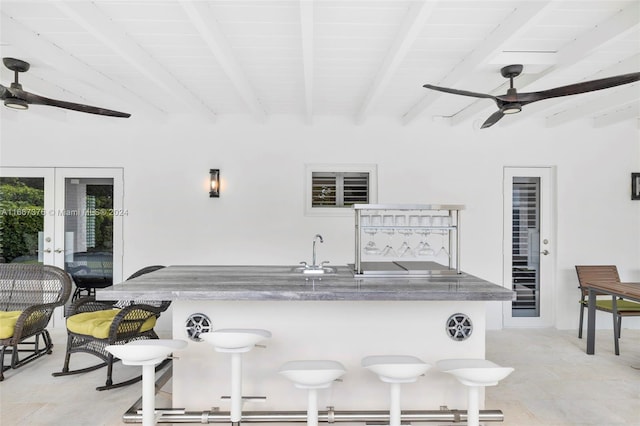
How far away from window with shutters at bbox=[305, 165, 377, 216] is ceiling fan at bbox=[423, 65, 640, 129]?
175 centimetres

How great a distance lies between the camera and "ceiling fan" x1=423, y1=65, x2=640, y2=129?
2461 millimetres

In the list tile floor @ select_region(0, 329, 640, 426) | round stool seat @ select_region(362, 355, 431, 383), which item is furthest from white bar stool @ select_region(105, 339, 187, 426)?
round stool seat @ select_region(362, 355, 431, 383)

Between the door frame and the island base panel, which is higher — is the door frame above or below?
above

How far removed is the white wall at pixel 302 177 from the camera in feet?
15.8

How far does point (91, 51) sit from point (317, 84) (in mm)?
1945

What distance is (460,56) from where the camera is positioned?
3133 millimetres

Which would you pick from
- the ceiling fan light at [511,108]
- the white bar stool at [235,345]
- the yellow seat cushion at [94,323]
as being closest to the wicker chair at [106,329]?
the yellow seat cushion at [94,323]

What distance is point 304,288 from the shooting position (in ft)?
7.74

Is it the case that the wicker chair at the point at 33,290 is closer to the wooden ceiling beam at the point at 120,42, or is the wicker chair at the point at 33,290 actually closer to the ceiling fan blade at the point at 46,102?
the ceiling fan blade at the point at 46,102

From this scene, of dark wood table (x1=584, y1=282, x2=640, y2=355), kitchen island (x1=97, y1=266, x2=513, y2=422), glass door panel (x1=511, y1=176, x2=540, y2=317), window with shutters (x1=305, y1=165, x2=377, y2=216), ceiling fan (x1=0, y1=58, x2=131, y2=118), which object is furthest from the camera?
glass door panel (x1=511, y1=176, x2=540, y2=317)

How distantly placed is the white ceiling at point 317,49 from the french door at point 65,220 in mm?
1126

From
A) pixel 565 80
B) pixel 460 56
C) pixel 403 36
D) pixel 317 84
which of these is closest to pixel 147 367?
pixel 403 36

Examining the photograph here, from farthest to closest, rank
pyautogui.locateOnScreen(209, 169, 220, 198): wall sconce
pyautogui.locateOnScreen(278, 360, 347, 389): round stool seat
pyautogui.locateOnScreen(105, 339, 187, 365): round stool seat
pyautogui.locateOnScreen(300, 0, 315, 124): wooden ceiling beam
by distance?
1. pyautogui.locateOnScreen(209, 169, 220, 198): wall sconce
2. pyautogui.locateOnScreen(300, 0, 315, 124): wooden ceiling beam
3. pyautogui.locateOnScreen(105, 339, 187, 365): round stool seat
4. pyautogui.locateOnScreen(278, 360, 347, 389): round stool seat

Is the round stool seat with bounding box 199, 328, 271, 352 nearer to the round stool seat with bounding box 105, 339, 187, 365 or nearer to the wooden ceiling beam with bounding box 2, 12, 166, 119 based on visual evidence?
the round stool seat with bounding box 105, 339, 187, 365
